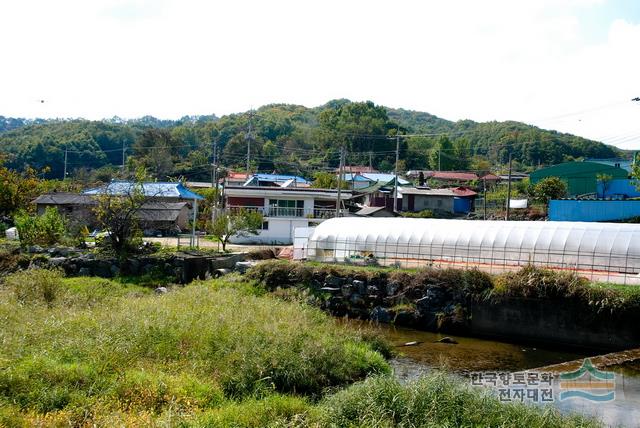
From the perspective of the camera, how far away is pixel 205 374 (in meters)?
12.6

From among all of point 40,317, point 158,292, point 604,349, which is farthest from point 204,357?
point 604,349

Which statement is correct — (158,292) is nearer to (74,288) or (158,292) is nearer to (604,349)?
(74,288)

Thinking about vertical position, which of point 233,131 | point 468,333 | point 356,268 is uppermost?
point 233,131

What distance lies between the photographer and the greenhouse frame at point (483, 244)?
2397 cm

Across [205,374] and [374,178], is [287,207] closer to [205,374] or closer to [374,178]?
[374,178]

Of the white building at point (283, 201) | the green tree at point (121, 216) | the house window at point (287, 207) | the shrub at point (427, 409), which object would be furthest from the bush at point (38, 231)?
the shrub at point (427, 409)

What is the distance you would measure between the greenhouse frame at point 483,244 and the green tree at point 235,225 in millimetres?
6001

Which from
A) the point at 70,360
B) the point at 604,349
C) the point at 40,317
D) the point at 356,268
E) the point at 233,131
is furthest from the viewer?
the point at 233,131

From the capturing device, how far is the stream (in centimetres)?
1230

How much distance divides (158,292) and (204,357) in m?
11.7

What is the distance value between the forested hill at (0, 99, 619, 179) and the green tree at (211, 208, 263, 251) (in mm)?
42089

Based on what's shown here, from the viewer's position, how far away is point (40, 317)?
49.7 ft

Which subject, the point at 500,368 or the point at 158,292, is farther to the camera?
the point at 158,292

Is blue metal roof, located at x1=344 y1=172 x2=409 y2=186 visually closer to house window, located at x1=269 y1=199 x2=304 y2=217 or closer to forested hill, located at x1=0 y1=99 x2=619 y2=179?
forested hill, located at x1=0 y1=99 x2=619 y2=179
